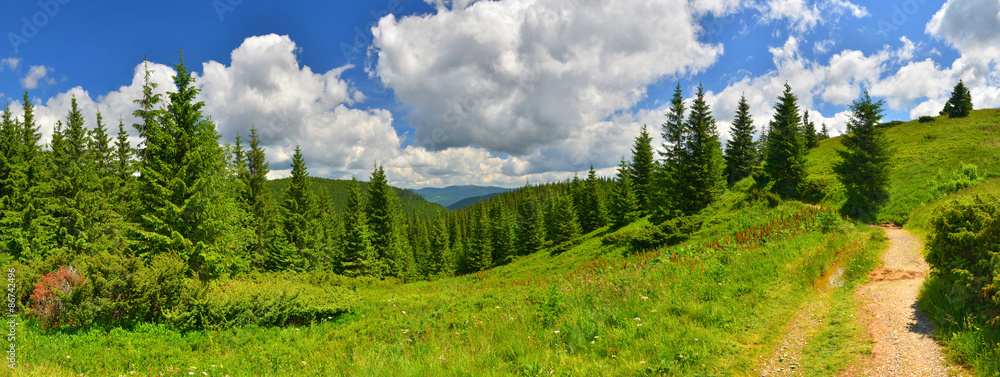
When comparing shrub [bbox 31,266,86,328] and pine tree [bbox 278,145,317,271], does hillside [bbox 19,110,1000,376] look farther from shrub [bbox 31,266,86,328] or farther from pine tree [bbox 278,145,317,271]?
pine tree [bbox 278,145,317,271]

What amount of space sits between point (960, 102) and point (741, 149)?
3848 cm

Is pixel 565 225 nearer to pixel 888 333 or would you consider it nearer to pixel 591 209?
pixel 591 209

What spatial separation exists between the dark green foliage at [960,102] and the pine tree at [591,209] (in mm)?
48437

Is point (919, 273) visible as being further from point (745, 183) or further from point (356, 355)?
point (745, 183)

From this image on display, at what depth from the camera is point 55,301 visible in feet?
30.7

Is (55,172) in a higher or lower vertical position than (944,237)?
higher

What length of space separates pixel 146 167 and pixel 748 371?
77.4ft

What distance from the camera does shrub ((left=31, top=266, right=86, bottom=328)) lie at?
9031 millimetres

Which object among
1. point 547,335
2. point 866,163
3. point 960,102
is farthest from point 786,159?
point 960,102

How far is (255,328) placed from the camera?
32.6 ft

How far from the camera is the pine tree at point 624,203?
4225cm

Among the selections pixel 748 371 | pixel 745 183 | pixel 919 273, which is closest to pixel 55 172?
pixel 748 371

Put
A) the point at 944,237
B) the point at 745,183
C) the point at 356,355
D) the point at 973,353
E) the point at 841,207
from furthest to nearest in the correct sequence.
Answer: the point at 745,183 → the point at 841,207 → the point at 356,355 → the point at 944,237 → the point at 973,353

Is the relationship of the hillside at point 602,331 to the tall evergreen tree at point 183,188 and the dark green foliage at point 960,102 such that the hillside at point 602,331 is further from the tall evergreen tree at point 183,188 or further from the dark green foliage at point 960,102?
the dark green foliage at point 960,102
